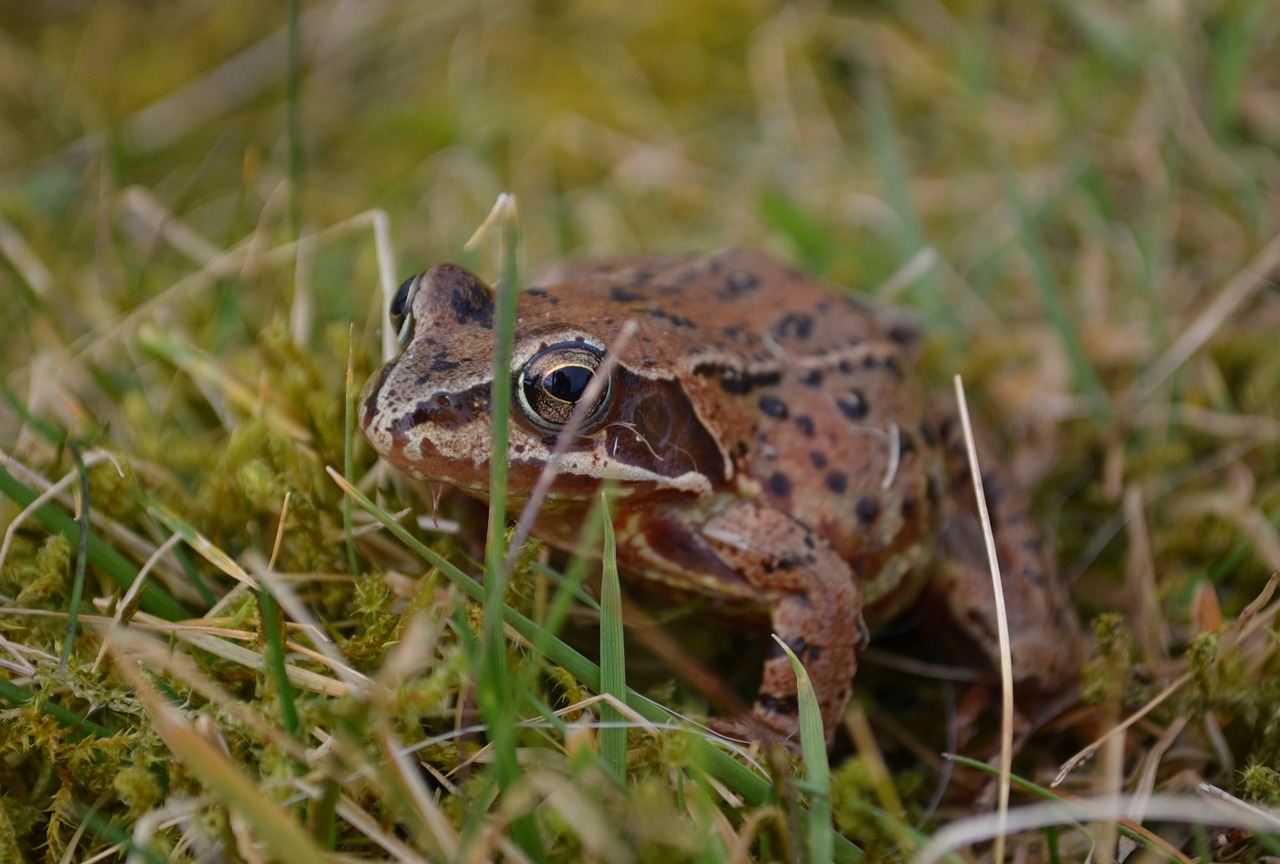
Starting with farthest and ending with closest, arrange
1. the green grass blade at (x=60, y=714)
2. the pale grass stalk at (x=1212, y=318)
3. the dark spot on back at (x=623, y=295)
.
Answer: the pale grass stalk at (x=1212, y=318) → the dark spot on back at (x=623, y=295) → the green grass blade at (x=60, y=714)

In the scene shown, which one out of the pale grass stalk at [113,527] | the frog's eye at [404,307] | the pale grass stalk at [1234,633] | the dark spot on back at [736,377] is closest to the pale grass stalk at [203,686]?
the pale grass stalk at [113,527]

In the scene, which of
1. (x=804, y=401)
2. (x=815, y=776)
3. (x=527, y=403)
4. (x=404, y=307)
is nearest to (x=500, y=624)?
(x=527, y=403)

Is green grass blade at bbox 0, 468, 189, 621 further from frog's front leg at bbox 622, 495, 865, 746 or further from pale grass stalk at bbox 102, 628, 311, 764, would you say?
frog's front leg at bbox 622, 495, 865, 746

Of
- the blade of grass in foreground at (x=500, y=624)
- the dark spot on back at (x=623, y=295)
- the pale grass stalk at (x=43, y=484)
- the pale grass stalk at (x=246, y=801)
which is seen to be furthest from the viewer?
the dark spot on back at (x=623, y=295)

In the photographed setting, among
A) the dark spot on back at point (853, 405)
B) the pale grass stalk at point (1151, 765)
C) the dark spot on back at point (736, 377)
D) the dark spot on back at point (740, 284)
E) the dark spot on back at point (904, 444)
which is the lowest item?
the pale grass stalk at point (1151, 765)

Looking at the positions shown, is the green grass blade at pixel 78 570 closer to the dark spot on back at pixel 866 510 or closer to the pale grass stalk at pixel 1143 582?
the dark spot on back at pixel 866 510

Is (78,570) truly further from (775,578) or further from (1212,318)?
(1212,318)

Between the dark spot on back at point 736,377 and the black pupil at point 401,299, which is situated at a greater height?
the black pupil at point 401,299

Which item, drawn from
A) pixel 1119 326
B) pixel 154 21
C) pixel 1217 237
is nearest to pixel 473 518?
pixel 1119 326

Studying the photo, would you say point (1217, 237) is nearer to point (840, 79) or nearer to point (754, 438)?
point (840, 79)
